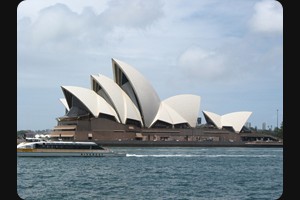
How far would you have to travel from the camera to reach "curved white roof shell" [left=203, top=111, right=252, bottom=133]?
6856cm

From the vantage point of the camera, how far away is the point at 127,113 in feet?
186

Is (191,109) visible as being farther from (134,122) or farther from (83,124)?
(83,124)

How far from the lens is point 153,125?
2441 inches

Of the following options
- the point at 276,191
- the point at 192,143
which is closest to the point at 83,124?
the point at 192,143

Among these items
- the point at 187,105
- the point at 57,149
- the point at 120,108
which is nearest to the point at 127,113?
the point at 120,108

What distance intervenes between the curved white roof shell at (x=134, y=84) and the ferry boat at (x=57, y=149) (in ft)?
66.9

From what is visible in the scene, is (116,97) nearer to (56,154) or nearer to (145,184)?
(56,154)

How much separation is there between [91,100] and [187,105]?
1456 centimetres

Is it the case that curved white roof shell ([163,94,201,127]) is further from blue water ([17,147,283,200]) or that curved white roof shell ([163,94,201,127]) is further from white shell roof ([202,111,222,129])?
blue water ([17,147,283,200])

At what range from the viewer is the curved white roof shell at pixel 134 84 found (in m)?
53.8

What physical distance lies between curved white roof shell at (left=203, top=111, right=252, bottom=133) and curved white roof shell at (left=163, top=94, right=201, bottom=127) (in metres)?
4.30

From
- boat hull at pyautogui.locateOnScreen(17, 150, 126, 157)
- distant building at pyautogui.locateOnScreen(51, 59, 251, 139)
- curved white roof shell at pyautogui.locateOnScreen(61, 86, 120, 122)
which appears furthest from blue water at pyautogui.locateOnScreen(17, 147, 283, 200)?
distant building at pyautogui.locateOnScreen(51, 59, 251, 139)

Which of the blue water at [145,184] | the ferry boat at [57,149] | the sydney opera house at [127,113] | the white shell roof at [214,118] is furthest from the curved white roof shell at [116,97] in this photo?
the blue water at [145,184]

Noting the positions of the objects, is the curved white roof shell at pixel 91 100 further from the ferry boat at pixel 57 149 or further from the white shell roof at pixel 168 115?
the ferry boat at pixel 57 149
